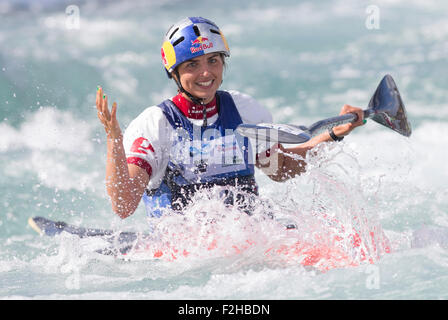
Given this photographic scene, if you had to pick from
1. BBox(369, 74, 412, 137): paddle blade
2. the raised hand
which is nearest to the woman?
the raised hand

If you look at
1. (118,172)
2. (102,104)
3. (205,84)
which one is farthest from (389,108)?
(102,104)

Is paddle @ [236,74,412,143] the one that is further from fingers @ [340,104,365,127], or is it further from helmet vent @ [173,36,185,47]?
helmet vent @ [173,36,185,47]

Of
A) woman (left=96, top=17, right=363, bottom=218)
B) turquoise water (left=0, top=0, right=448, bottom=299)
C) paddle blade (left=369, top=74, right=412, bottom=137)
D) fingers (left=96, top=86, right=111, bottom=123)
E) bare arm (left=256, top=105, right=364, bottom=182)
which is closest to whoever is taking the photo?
fingers (left=96, top=86, right=111, bottom=123)

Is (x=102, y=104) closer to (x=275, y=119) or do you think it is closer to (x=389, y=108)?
(x=389, y=108)

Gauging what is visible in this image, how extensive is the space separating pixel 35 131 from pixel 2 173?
159 cm

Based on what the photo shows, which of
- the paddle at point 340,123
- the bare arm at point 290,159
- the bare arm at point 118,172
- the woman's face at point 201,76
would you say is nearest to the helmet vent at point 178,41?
the woman's face at point 201,76

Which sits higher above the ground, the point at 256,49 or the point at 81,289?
the point at 256,49

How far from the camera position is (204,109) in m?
3.46

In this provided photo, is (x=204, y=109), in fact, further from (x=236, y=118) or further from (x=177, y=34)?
(x=177, y=34)

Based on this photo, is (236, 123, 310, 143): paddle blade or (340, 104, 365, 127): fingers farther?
(340, 104, 365, 127): fingers

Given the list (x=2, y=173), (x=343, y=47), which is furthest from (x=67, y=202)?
(x=343, y=47)

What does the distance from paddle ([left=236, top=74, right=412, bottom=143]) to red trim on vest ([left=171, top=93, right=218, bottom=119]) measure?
0.35 meters

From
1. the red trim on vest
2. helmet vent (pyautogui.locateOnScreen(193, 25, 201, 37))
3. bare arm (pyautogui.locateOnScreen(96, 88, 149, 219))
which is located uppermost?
helmet vent (pyautogui.locateOnScreen(193, 25, 201, 37))

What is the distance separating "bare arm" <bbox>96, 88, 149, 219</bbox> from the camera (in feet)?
9.25
